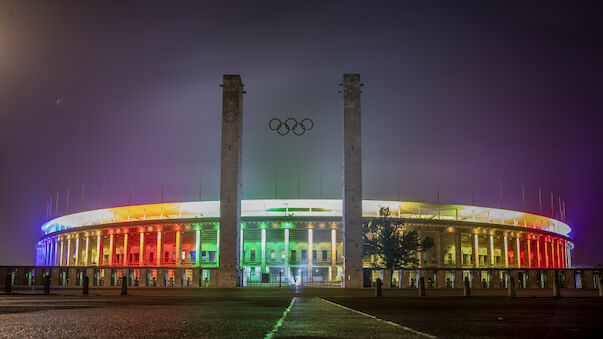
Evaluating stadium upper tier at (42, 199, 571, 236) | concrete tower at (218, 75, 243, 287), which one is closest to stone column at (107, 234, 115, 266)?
stadium upper tier at (42, 199, 571, 236)

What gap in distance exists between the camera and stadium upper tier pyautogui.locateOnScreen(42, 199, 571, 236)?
78.5 metres

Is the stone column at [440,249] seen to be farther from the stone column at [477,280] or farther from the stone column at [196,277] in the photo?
the stone column at [196,277]

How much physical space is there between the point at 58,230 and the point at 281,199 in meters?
43.8

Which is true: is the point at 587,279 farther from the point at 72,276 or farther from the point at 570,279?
the point at 72,276

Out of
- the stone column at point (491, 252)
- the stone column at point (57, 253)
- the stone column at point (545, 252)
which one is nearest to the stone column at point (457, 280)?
the stone column at point (491, 252)

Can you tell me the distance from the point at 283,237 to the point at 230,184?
3163 cm

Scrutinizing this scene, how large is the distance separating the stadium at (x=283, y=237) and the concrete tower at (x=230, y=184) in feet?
79.2

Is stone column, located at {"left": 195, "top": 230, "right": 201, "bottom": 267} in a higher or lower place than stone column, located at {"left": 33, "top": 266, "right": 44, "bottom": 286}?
higher

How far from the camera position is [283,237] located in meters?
77.0

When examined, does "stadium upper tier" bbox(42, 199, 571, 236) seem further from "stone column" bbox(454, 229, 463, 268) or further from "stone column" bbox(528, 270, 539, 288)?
"stone column" bbox(528, 270, 539, 288)

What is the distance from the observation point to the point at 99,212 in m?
88.2

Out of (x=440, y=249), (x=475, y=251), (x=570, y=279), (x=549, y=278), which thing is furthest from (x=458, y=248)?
(x=570, y=279)

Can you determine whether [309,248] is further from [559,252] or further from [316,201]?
[559,252]

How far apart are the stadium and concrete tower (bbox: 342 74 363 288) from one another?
2602 centimetres
